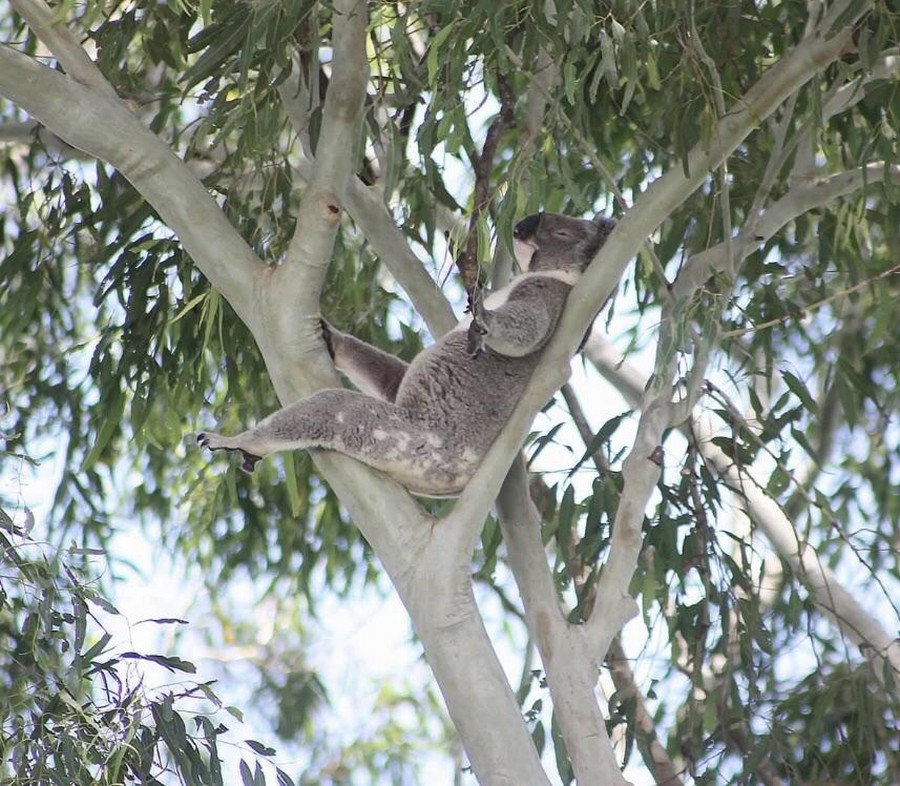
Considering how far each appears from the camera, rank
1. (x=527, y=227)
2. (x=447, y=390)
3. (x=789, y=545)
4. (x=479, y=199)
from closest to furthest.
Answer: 1. (x=479, y=199)
2. (x=447, y=390)
3. (x=527, y=227)
4. (x=789, y=545)

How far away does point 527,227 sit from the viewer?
3.43m

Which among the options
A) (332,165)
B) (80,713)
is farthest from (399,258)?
(80,713)

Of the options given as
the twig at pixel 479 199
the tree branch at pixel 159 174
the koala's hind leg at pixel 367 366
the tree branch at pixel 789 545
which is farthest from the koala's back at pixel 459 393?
the tree branch at pixel 789 545

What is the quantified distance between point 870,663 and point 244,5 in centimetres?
204

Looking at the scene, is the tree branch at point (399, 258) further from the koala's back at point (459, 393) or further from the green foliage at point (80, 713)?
the green foliage at point (80, 713)

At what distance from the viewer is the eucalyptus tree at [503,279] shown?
105 inches

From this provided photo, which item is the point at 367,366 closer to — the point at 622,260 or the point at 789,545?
the point at 622,260

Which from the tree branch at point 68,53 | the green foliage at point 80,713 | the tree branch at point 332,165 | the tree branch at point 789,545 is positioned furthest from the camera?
the tree branch at point 789,545

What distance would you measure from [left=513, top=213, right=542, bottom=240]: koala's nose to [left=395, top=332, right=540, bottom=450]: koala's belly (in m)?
0.46

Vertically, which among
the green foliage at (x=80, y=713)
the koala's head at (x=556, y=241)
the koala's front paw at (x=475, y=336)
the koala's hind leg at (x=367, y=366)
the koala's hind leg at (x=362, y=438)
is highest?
the koala's head at (x=556, y=241)

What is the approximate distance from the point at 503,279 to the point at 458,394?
1.32 ft

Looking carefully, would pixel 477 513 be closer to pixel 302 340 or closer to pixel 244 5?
pixel 302 340

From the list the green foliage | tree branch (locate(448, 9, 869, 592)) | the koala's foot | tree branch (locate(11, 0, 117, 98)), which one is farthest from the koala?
tree branch (locate(11, 0, 117, 98))

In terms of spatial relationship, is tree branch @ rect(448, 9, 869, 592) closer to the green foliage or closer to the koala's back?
the koala's back
